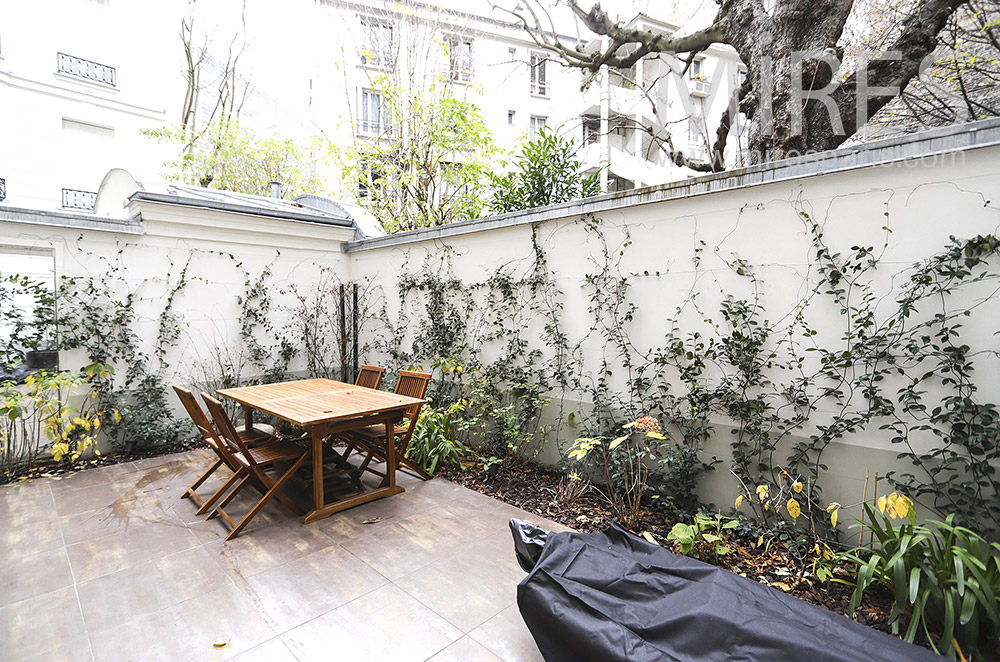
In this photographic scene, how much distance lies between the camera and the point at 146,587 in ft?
8.25

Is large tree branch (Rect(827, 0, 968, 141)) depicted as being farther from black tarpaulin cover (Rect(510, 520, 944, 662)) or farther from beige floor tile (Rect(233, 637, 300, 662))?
beige floor tile (Rect(233, 637, 300, 662))

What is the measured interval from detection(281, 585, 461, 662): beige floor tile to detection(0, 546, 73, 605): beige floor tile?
1603 mm

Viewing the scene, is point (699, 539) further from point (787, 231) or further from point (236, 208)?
point (236, 208)

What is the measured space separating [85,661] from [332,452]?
224 cm

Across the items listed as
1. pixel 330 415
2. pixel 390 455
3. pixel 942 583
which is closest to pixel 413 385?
pixel 390 455

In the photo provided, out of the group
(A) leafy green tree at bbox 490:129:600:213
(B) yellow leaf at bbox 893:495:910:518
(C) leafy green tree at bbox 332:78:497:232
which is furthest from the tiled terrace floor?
(C) leafy green tree at bbox 332:78:497:232

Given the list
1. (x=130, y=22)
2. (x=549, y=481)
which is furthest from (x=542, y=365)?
(x=130, y=22)

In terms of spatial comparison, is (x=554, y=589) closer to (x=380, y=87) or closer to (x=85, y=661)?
(x=85, y=661)

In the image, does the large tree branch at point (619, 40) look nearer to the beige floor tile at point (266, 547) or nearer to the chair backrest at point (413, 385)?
the chair backrest at point (413, 385)

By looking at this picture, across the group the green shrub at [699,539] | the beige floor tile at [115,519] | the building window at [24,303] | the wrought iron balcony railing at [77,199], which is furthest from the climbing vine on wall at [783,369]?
the wrought iron balcony railing at [77,199]

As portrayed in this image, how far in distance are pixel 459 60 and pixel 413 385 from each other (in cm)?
770

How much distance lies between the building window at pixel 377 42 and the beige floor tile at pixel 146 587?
335 inches

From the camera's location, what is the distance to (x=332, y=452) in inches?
164

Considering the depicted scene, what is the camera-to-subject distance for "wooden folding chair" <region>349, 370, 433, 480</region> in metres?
4.01
